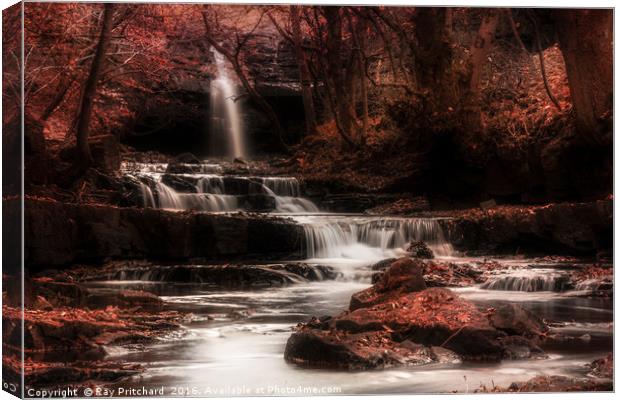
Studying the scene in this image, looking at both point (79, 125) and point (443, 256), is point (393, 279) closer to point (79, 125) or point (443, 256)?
point (443, 256)

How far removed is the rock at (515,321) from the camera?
35.5ft

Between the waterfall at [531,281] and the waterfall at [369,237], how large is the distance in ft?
2.25

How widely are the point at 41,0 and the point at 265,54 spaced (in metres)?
2.43

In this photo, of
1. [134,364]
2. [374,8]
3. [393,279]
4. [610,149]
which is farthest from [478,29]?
[134,364]

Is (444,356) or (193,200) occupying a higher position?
(193,200)

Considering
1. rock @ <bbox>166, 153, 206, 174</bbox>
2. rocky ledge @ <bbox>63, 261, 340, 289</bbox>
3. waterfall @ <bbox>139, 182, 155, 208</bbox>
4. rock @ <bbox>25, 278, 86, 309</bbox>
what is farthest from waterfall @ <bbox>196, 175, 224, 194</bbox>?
rock @ <bbox>25, 278, 86, 309</bbox>

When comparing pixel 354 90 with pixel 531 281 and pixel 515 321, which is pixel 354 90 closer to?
pixel 531 281

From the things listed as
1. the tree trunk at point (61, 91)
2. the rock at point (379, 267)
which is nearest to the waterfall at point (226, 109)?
the tree trunk at point (61, 91)

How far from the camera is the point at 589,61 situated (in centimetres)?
1152

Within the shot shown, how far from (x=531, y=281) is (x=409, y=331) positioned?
1.62 metres

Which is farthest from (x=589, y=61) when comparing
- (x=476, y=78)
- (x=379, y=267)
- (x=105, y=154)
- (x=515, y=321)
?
(x=105, y=154)

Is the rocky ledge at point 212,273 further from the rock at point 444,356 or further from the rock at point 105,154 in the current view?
the rock at point 444,356

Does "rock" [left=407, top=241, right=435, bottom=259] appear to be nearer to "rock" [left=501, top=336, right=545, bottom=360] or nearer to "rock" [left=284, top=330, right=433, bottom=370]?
"rock" [left=284, top=330, right=433, bottom=370]

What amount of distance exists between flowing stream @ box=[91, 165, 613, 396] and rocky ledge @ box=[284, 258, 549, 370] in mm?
118
